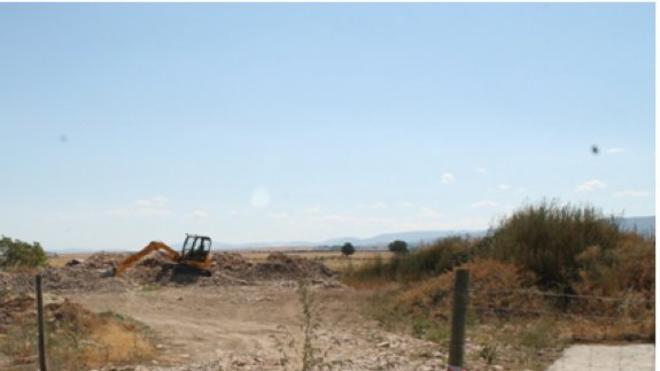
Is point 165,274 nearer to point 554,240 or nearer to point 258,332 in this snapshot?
point 258,332

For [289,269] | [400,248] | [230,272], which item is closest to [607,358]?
[230,272]

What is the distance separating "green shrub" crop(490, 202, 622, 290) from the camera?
17.2 m

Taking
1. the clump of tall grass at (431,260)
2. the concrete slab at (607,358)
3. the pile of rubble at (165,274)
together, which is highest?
the clump of tall grass at (431,260)

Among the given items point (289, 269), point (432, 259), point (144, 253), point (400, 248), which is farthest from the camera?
point (400, 248)

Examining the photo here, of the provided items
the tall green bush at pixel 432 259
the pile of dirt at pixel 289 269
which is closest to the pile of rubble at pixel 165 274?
the pile of dirt at pixel 289 269

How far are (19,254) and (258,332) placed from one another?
2843 cm

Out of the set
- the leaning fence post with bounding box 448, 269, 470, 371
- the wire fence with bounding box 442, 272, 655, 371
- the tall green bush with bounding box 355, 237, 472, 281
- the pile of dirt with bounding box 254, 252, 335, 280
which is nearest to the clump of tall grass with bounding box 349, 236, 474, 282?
the tall green bush with bounding box 355, 237, 472, 281

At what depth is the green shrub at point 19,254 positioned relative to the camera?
39.3m

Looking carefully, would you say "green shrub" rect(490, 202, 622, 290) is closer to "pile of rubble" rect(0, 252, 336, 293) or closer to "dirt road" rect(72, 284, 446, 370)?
"dirt road" rect(72, 284, 446, 370)

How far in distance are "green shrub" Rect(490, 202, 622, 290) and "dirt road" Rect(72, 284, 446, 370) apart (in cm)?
432

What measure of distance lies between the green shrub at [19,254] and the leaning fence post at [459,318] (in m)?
37.8

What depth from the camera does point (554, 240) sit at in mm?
17781

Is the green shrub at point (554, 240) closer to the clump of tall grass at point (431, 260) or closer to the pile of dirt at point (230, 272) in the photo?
the clump of tall grass at point (431, 260)

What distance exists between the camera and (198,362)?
1202 centimetres
